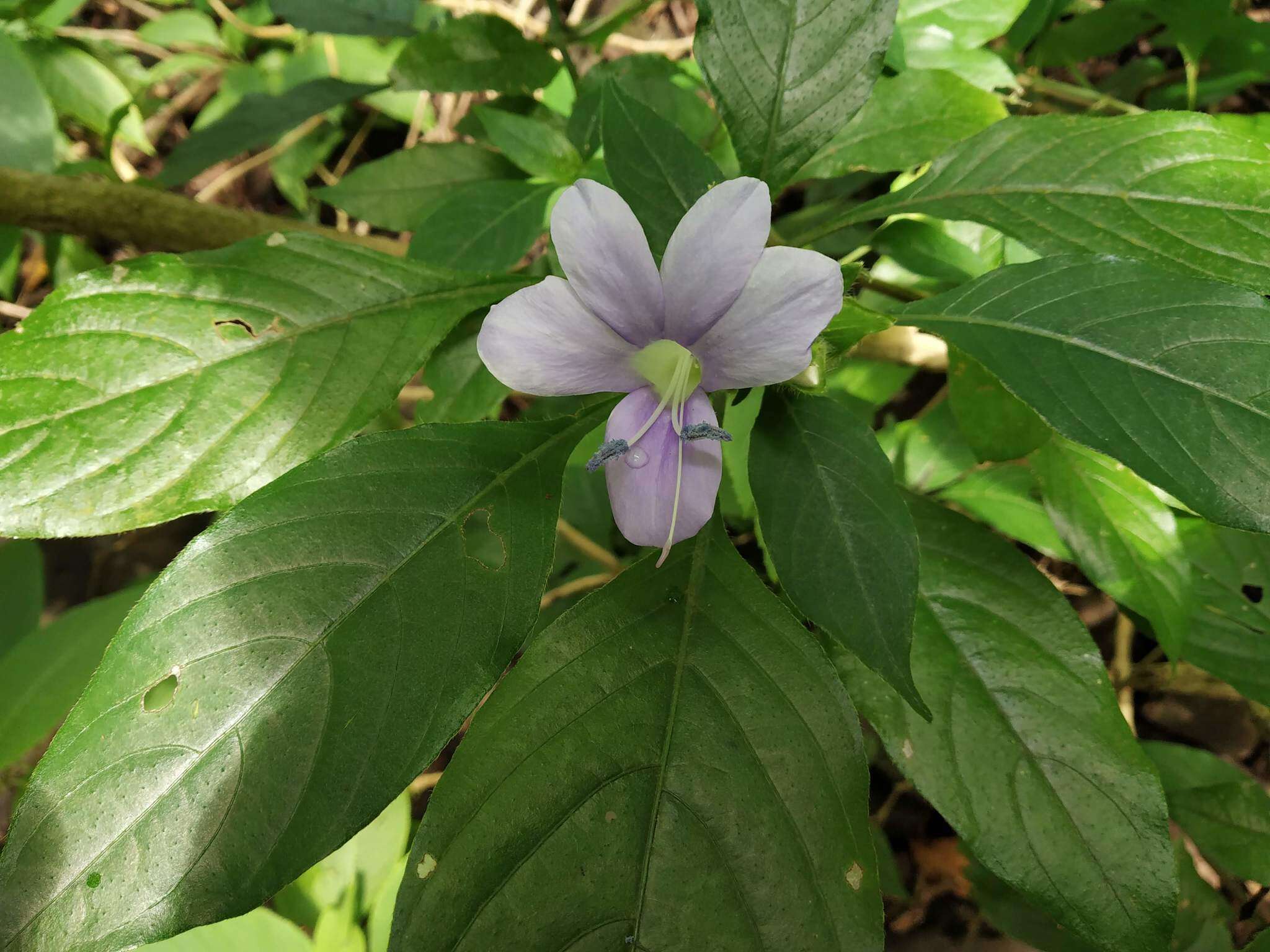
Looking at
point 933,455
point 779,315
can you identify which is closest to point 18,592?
point 779,315

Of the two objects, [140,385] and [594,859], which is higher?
[140,385]

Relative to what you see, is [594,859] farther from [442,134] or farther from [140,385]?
[442,134]

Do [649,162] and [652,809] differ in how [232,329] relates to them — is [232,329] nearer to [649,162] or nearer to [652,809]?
[649,162]

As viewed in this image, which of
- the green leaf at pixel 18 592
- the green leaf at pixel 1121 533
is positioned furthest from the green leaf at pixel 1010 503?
the green leaf at pixel 18 592

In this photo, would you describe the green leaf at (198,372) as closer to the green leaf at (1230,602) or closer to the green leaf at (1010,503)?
the green leaf at (1010,503)

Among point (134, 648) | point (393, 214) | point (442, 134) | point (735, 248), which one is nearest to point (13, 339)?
point (134, 648)

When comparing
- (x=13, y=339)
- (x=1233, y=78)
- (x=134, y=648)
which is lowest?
(x=134, y=648)

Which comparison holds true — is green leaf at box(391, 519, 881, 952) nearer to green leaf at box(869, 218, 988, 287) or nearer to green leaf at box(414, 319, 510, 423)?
green leaf at box(414, 319, 510, 423)
